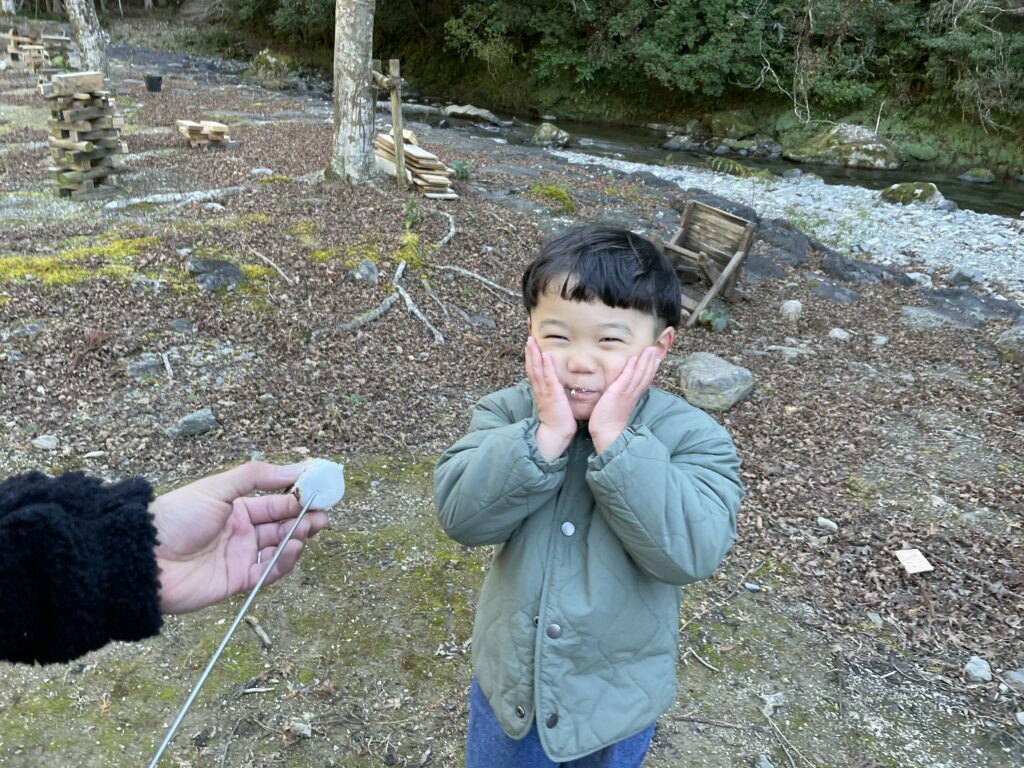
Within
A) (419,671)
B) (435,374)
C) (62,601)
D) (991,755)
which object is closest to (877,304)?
(435,374)

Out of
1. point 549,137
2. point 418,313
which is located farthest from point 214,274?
point 549,137

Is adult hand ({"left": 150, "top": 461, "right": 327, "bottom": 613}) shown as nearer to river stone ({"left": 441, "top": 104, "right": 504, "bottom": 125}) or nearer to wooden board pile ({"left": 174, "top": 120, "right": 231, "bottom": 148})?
wooden board pile ({"left": 174, "top": 120, "right": 231, "bottom": 148})

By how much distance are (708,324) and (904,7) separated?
19889 millimetres

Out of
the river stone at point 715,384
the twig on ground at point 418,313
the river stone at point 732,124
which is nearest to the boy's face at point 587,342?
the river stone at point 715,384

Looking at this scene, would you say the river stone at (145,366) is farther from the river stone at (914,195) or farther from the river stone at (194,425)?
the river stone at (914,195)

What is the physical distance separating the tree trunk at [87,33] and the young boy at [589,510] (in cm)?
1638

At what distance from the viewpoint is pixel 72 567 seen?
1663 millimetres

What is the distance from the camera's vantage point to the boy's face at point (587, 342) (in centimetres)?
185

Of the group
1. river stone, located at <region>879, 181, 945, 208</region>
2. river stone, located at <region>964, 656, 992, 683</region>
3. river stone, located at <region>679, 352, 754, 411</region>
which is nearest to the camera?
river stone, located at <region>964, 656, 992, 683</region>

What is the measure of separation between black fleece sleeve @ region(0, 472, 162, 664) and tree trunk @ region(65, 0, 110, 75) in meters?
16.0

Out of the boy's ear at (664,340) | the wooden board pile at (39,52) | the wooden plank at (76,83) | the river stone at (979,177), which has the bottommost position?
the river stone at (979,177)

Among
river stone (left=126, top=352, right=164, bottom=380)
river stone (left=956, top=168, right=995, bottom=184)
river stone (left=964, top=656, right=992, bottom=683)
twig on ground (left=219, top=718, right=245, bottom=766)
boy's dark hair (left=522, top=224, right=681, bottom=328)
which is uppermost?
boy's dark hair (left=522, top=224, right=681, bottom=328)

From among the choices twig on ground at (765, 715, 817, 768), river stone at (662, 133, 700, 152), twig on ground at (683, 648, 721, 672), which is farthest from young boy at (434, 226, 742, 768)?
river stone at (662, 133, 700, 152)

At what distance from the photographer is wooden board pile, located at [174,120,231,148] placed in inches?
453
